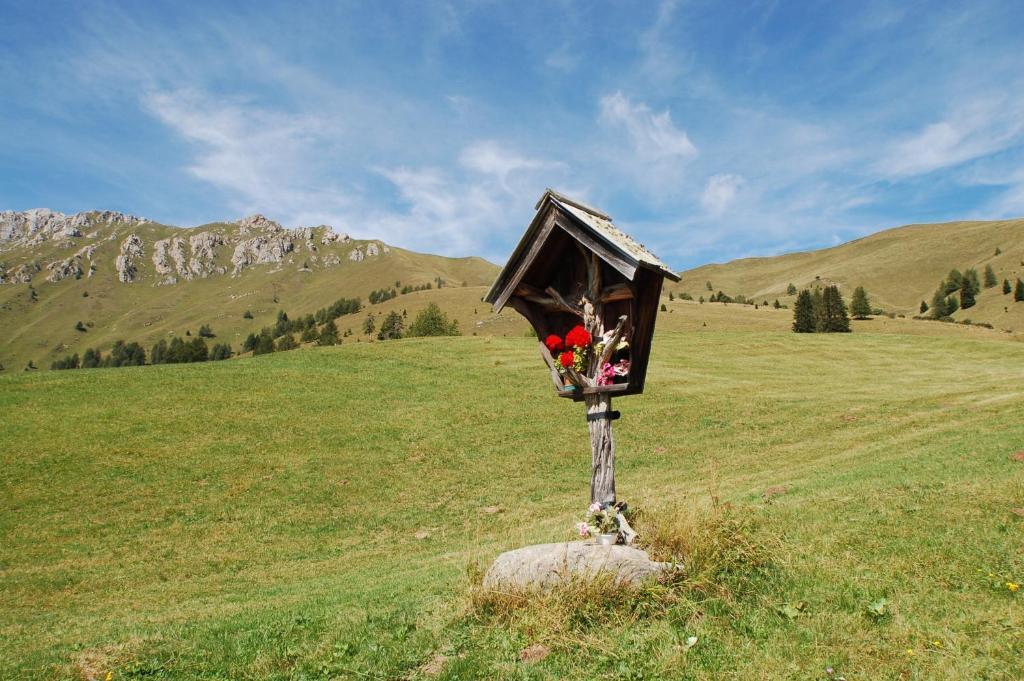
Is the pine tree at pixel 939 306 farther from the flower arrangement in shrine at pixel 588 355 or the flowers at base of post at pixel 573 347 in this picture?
the flowers at base of post at pixel 573 347

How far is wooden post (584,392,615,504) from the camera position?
7.94m

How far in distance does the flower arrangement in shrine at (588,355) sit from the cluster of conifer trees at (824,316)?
67.0 metres

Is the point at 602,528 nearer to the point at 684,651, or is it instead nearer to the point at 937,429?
the point at 684,651

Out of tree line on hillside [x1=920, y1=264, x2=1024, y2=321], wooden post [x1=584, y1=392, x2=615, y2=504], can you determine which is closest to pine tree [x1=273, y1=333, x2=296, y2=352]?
wooden post [x1=584, y1=392, x2=615, y2=504]

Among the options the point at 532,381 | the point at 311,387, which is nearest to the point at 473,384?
the point at 532,381

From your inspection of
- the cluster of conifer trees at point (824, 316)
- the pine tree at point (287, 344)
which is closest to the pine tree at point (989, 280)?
the cluster of conifer trees at point (824, 316)

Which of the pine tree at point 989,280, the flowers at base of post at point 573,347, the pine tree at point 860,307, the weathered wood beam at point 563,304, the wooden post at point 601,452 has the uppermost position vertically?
the pine tree at point 989,280

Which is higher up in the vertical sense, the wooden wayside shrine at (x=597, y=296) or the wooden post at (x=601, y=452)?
the wooden wayside shrine at (x=597, y=296)

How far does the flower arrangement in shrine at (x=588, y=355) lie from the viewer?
25.9 feet

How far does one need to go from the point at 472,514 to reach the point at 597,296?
1324cm

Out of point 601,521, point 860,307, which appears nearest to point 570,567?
point 601,521

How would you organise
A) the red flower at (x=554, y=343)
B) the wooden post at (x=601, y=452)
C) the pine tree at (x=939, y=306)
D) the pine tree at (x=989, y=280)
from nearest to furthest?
the wooden post at (x=601, y=452), the red flower at (x=554, y=343), the pine tree at (x=939, y=306), the pine tree at (x=989, y=280)

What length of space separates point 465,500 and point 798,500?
11.7 meters

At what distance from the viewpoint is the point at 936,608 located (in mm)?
6223
